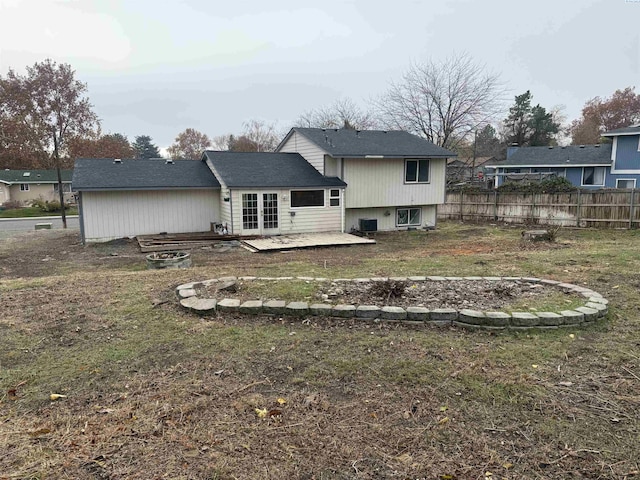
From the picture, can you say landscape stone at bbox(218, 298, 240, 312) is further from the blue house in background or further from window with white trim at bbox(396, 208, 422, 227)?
the blue house in background

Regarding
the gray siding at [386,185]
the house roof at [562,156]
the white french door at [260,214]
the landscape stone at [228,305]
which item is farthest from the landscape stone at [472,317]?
the house roof at [562,156]

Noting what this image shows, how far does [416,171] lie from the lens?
17.9m

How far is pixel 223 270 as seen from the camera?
8.29 meters

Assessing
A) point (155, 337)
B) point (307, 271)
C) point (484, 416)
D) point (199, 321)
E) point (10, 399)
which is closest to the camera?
point (484, 416)

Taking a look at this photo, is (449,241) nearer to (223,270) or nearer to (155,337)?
(223,270)

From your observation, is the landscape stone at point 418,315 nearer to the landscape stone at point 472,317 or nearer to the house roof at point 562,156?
the landscape stone at point 472,317

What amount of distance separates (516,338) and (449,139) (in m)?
28.8

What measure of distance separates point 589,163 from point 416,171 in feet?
50.7

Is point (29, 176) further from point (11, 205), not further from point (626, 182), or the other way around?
point (626, 182)

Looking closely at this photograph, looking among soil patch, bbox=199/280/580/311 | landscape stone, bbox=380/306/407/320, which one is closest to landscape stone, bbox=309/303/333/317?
soil patch, bbox=199/280/580/311

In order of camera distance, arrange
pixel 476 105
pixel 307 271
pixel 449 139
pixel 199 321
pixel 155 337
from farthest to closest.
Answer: pixel 449 139
pixel 476 105
pixel 307 271
pixel 199 321
pixel 155 337

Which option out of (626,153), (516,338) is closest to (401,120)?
(626,153)

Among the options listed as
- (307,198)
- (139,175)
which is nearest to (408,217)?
(307,198)

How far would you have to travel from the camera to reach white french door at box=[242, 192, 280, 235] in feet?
49.5
